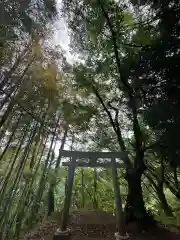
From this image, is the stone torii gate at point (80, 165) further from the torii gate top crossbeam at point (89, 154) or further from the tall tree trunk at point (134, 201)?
the tall tree trunk at point (134, 201)

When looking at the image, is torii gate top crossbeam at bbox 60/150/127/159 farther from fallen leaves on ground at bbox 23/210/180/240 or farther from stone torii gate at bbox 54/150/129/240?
fallen leaves on ground at bbox 23/210/180/240

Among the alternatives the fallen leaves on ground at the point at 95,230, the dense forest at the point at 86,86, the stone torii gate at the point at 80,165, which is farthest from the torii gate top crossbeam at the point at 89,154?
the fallen leaves on ground at the point at 95,230

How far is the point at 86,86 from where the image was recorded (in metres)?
4.78

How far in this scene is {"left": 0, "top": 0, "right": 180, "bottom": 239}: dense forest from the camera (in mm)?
3057

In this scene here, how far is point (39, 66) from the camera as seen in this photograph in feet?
12.7

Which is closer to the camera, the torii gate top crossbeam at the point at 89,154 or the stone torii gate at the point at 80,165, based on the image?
the stone torii gate at the point at 80,165

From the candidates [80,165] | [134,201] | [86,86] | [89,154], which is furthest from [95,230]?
[86,86]

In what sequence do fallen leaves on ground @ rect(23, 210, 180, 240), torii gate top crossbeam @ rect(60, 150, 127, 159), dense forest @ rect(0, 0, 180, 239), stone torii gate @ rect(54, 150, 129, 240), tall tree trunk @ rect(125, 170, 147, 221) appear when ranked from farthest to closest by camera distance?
1. tall tree trunk @ rect(125, 170, 147, 221)
2. fallen leaves on ground @ rect(23, 210, 180, 240)
3. torii gate top crossbeam @ rect(60, 150, 127, 159)
4. stone torii gate @ rect(54, 150, 129, 240)
5. dense forest @ rect(0, 0, 180, 239)

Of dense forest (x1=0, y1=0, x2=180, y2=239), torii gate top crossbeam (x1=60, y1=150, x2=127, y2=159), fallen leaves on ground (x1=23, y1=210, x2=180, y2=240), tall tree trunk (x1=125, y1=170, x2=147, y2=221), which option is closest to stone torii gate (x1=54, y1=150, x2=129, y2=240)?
torii gate top crossbeam (x1=60, y1=150, x2=127, y2=159)

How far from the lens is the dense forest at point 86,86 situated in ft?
10.0

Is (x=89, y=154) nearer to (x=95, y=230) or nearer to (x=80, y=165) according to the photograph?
(x=80, y=165)

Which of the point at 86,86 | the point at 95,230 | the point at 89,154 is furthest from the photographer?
the point at 86,86

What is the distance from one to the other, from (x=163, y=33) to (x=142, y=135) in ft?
7.14

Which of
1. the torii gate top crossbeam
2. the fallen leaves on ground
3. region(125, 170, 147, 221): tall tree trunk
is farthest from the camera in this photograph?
region(125, 170, 147, 221): tall tree trunk
